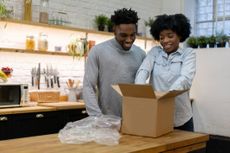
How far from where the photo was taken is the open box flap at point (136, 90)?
1910mm

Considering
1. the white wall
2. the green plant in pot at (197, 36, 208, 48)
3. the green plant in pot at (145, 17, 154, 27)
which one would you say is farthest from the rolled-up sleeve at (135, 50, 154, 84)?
the green plant in pot at (197, 36, 208, 48)

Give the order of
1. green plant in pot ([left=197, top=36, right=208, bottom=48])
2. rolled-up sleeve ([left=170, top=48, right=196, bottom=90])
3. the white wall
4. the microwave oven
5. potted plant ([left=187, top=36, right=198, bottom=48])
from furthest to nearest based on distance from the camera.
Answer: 1. potted plant ([left=187, top=36, right=198, bottom=48])
2. green plant in pot ([left=197, top=36, right=208, bottom=48])
3. the white wall
4. the microwave oven
5. rolled-up sleeve ([left=170, top=48, right=196, bottom=90])

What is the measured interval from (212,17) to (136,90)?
440cm

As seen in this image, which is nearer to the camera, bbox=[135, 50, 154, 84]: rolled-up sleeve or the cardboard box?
the cardboard box

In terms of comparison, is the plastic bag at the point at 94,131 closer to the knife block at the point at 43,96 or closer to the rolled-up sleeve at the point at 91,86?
the rolled-up sleeve at the point at 91,86

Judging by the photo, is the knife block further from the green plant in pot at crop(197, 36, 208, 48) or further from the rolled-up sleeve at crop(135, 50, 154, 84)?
A: the green plant in pot at crop(197, 36, 208, 48)

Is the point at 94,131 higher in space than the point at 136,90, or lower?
lower

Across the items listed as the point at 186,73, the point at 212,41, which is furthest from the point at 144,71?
the point at 212,41

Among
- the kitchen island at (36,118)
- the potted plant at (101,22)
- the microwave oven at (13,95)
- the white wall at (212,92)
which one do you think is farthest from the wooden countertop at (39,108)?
the white wall at (212,92)

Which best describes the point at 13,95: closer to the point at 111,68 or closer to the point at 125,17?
the point at 111,68

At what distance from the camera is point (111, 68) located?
240cm

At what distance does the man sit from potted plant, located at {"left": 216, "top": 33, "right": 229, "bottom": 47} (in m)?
3.21

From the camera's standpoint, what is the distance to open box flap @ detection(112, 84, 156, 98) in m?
1.91

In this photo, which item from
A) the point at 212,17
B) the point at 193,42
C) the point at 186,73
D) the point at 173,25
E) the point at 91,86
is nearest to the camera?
the point at 186,73
